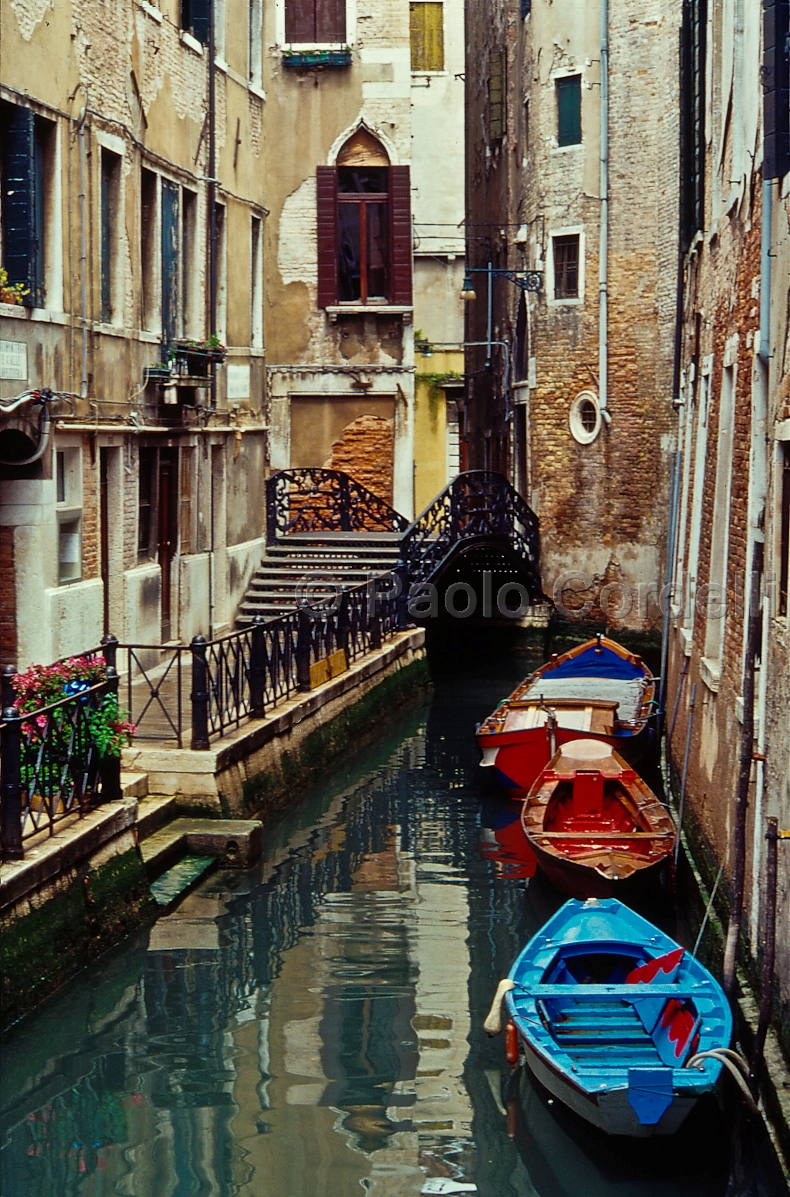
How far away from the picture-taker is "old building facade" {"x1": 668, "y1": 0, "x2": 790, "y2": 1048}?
8023mm

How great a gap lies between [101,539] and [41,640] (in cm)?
205

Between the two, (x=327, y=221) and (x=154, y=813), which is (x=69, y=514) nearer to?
(x=154, y=813)

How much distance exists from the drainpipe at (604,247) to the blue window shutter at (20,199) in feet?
38.3

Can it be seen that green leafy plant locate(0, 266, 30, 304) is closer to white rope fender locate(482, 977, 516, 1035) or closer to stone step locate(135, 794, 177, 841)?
stone step locate(135, 794, 177, 841)

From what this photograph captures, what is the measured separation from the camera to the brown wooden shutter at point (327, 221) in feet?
66.9

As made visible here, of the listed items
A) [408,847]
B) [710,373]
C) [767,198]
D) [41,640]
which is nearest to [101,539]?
[41,640]

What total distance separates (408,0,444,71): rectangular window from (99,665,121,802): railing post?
894 inches

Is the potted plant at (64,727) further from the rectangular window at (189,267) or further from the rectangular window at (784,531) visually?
the rectangular window at (189,267)

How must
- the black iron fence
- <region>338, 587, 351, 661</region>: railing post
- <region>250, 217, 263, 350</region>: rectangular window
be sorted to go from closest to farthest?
the black iron fence
<region>338, 587, 351, 661</region>: railing post
<region>250, 217, 263, 350</region>: rectangular window

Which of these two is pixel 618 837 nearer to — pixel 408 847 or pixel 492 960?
pixel 492 960

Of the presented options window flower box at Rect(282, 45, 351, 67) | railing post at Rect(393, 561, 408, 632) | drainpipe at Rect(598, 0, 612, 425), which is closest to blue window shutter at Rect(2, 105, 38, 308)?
railing post at Rect(393, 561, 408, 632)

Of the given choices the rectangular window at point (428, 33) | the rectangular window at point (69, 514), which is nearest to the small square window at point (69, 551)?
the rectangular window at point (69, 514)

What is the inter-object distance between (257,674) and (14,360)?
3.16 meters

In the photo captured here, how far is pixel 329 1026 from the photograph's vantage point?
28.9ft
